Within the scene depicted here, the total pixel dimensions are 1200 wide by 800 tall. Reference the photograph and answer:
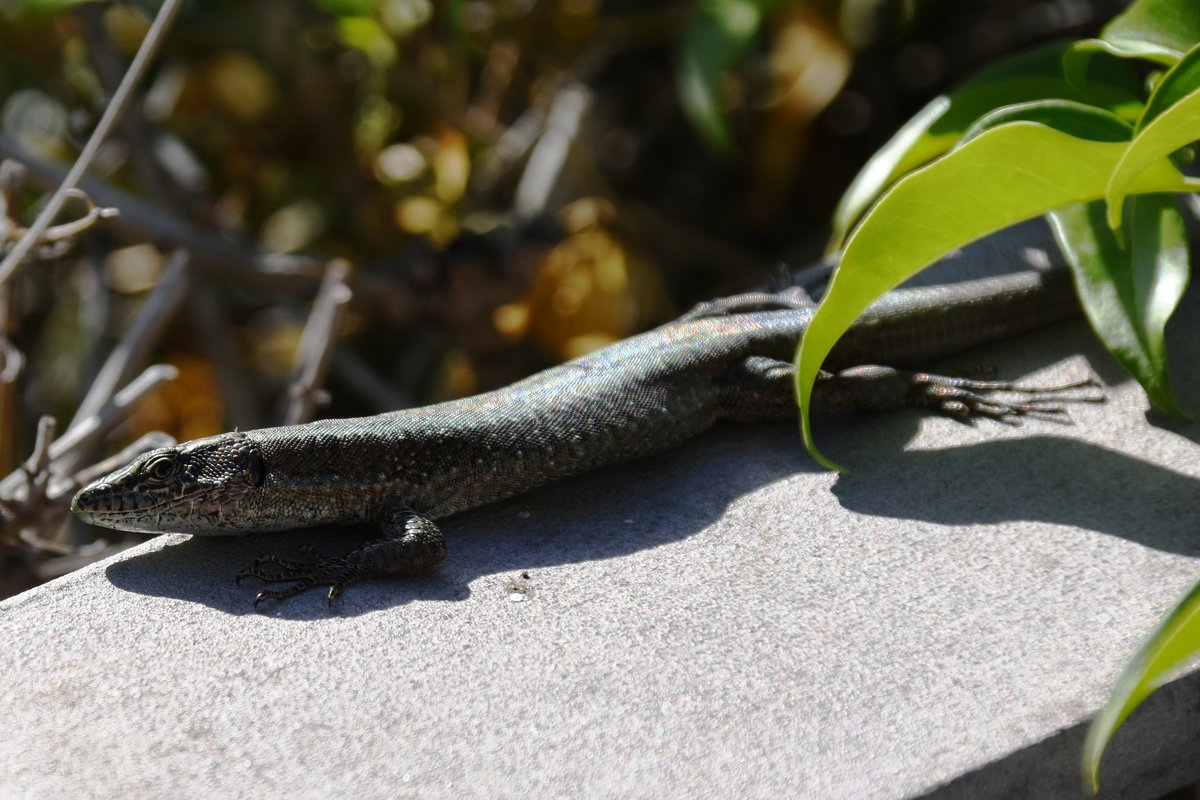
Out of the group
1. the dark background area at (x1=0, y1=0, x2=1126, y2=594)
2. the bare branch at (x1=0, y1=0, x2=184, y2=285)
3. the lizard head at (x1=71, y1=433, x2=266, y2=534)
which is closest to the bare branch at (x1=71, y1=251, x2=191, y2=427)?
the dark background area at (x1=0, y1=0, x2=1126, y2=594)

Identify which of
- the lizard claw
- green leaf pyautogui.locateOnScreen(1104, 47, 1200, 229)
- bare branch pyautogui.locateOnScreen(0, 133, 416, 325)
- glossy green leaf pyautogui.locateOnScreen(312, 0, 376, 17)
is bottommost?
bare branch pyautogui.locateOnScreen(0, 133, 416, 325)

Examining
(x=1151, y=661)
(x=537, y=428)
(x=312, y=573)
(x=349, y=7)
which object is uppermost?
(x=349, y=7)

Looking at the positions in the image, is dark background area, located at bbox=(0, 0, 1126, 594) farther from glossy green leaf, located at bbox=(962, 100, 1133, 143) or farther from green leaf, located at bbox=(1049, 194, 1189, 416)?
glossy green leaf, located at bbox=(962, 100, 1133, 143)

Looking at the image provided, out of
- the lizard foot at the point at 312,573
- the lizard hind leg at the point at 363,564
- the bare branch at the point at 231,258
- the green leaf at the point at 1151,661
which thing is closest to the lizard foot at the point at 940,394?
the lizard hind leg at the point at 363,564

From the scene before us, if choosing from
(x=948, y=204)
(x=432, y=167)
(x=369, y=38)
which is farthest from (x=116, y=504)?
(x=369, y=38)

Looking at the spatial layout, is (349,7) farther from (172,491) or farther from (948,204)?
(948,204)

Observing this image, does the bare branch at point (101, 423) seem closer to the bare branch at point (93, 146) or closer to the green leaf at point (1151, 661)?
the bare branch at point (93, 146)
